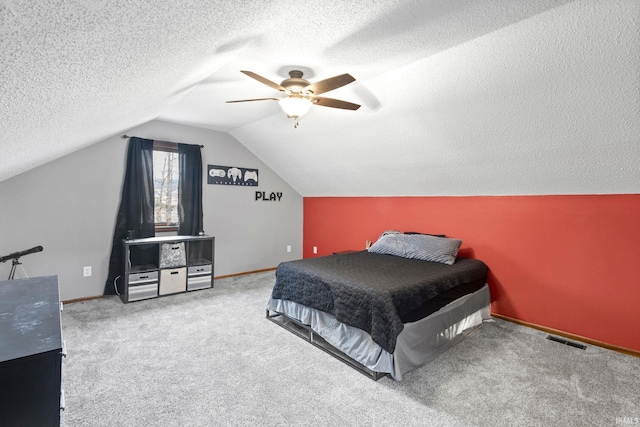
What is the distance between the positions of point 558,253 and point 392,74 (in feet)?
7.75

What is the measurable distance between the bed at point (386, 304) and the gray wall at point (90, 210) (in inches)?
78.2

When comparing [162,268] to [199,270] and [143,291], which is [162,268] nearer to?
[143,291]

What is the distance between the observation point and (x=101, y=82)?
1.32m

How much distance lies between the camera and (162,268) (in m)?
3.98

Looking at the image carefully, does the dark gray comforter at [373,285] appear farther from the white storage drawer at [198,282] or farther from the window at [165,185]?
the window at [165,185]

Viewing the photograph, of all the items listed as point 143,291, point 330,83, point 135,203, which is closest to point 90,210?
point 135,203

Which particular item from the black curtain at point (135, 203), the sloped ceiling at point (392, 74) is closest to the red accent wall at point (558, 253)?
the sloped ceiling at point (392, 74)

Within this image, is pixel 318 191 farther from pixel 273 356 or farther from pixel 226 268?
pixel 273 356

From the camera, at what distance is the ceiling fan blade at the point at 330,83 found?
2032 millimetres

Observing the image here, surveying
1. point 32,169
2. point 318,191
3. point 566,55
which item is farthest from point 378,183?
point 32,169

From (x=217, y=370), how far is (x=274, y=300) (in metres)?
1.02

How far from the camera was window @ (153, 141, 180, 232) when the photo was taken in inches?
171

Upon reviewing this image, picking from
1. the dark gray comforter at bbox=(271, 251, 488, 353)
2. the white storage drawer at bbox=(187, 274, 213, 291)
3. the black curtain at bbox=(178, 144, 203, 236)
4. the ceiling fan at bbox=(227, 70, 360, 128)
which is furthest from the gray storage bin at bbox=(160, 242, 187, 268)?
the ceiling fan at bbox=(227, 70, 360, 128)

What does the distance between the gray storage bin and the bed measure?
1531 mm
